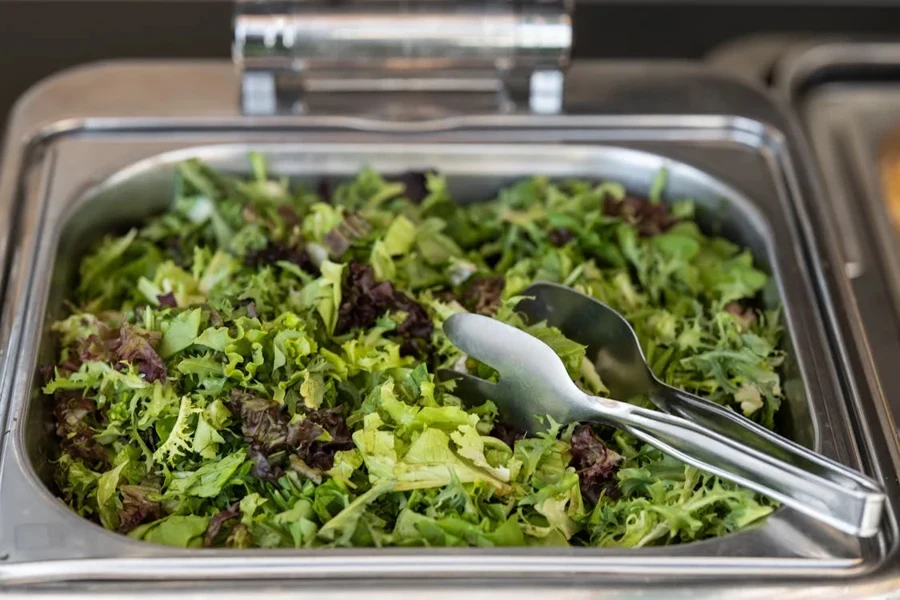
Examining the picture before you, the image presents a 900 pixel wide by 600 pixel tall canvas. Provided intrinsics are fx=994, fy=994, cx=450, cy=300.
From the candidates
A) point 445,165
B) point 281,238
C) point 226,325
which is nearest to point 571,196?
point 445,165

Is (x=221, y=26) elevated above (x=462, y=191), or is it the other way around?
(x=221, y=26)

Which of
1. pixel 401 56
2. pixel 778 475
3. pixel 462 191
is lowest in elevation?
pixel 778 475

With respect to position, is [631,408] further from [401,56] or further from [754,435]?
[401,56]

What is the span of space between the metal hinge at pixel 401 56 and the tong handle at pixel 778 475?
525mm

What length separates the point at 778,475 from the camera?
76cm

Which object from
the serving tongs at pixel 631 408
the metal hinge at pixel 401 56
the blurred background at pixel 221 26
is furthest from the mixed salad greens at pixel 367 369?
the blurred background at pixel 221 26

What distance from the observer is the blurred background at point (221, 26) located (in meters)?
1.44

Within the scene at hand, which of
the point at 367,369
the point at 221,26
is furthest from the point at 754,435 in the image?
the point at 221,26

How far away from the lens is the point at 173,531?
0.80 meters

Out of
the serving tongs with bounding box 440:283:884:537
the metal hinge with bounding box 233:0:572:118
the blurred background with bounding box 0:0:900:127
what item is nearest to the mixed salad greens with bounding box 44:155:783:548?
the serving tongs with bounding box 440:283:884:537

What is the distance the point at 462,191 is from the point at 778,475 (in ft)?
1.84

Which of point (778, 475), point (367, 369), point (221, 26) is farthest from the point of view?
point (221, 26)

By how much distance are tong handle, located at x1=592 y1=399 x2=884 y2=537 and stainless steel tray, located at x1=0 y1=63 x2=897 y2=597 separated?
37mm

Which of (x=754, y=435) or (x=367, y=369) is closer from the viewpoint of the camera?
(x=754, y=435)
